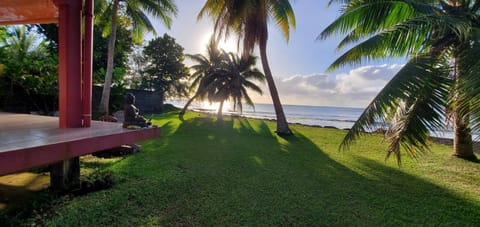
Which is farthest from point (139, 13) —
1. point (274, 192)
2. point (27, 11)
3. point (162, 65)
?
point (162, 65)

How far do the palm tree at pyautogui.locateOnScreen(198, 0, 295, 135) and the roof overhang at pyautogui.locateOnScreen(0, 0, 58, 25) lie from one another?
5.81 metres

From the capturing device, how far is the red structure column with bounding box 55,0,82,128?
2941 mm

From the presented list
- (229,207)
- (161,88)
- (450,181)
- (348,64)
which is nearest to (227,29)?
(348,64)

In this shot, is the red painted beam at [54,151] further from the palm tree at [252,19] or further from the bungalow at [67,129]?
the palm tree at [252,19]

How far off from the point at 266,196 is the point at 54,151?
2.99 m

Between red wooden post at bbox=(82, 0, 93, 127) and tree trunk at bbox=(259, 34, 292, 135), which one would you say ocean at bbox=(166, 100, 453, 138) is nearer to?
tree trunk at bbox=(259, 34, 292, 135)

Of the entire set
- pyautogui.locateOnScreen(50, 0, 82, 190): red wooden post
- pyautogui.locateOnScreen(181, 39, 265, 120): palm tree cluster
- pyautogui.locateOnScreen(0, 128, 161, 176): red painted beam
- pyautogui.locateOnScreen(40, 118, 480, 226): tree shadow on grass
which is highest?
pyautogui.locateOnScreen(181, 39, 265, 120): palm tree cluster

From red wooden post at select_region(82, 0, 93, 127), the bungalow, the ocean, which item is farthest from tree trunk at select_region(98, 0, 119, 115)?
the ocean

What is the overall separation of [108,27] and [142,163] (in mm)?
8415

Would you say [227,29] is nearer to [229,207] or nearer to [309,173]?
[309,173]

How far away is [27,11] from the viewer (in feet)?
14.6

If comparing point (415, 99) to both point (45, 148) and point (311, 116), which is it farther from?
point (311, 116)

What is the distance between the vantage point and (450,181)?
460cm

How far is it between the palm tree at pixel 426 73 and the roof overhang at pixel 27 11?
18.6 ft
